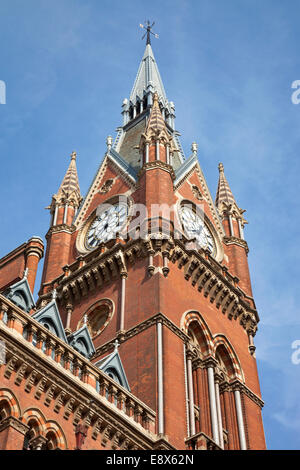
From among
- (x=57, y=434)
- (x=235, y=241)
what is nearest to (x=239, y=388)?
(x=235, y=241)

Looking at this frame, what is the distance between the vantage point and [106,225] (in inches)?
1641

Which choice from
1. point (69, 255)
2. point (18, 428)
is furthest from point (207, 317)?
point (18, 428)

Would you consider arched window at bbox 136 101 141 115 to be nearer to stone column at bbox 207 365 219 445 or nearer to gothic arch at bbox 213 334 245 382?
gothic arch at bbox 213 334 245 382

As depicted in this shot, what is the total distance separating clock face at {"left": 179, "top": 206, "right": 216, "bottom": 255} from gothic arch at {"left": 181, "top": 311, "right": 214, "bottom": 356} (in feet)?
16.9

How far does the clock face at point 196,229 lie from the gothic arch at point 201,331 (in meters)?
5.15

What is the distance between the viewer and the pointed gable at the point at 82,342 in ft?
95.4

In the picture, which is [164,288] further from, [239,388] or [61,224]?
[61,224]

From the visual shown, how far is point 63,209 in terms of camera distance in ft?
150

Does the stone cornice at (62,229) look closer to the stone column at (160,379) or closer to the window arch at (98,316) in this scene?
the window arch at (98,316)

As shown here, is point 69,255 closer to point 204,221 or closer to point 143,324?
point 204,221

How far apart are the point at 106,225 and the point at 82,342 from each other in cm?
1287

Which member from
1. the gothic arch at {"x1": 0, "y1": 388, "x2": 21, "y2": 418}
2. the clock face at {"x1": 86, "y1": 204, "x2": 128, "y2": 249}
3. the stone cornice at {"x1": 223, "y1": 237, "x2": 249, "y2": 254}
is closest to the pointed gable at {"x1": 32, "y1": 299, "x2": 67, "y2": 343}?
the gothic arch at {"x1": 0, "y1": 388, "x2": 21, "y2": 418}

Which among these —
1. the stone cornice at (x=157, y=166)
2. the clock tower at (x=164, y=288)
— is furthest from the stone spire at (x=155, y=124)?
the stone cornice at (x=157, y=166)

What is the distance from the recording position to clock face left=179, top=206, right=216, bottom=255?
40.9m
